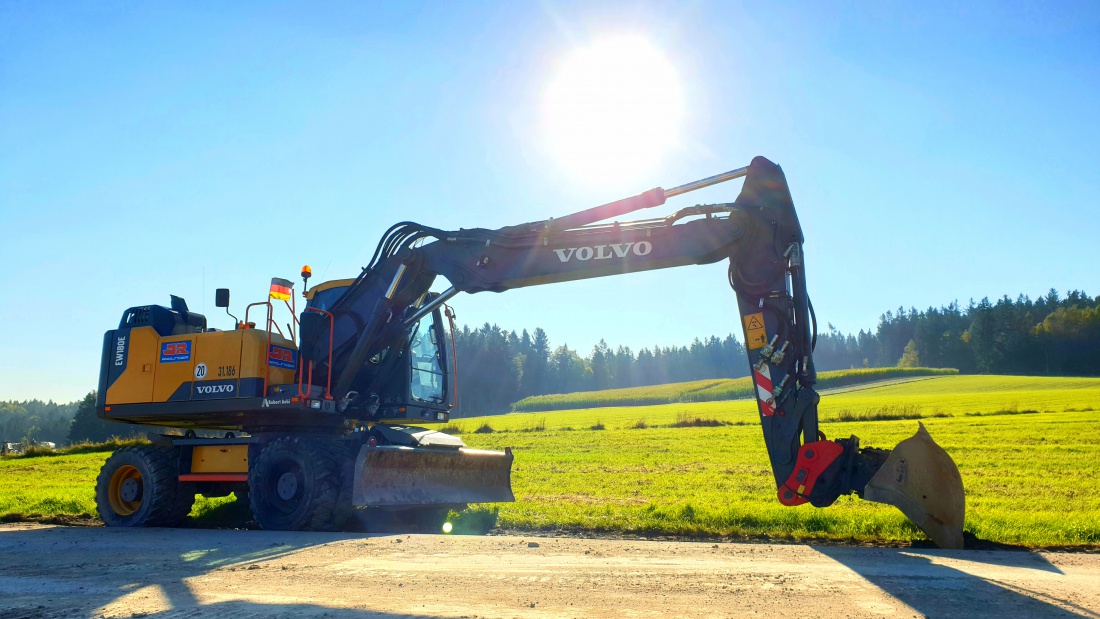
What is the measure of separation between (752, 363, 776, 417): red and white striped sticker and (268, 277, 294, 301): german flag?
6.50 metres

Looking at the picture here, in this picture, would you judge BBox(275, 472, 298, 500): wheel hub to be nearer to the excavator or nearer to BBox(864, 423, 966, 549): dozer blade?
the excavator

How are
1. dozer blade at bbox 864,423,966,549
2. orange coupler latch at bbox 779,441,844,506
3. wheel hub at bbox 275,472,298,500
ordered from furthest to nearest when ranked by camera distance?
1. wheel hub at bbox 275,472,298,500
2. orange coupler latch at bbox 779,441,844,506
3. dozer blade at bbox 864,423,966,549

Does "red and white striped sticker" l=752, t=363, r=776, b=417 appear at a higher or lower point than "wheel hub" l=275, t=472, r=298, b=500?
higher

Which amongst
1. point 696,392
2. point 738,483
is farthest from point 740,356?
point 738,483

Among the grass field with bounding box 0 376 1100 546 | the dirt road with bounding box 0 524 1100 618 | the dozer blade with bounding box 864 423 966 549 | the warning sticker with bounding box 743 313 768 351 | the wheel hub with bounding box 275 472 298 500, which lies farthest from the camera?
the wheel hub with bounding box 275 472 298 500

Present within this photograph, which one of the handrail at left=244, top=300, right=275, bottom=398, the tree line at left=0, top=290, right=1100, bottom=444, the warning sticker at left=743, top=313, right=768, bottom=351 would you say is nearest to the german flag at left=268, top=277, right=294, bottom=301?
the handrail at left=244, top=300, right=275, bottom=398

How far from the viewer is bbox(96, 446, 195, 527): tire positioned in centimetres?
1203

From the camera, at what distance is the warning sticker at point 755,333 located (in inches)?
331

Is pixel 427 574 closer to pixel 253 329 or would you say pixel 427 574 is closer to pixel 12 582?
pixel 12 582

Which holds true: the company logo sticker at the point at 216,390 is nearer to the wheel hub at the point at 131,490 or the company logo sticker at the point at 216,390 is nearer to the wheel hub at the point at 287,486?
the wheel hub at the point at 287,486

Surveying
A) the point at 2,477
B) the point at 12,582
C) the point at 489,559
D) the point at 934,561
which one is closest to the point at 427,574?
the point at 489,559

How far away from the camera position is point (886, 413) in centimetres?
3456

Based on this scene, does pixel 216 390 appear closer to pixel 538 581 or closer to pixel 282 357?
pixel 282 357

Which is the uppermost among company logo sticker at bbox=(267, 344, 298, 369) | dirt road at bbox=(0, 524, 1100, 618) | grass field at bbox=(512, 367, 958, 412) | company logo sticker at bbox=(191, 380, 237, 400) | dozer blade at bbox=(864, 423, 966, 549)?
grass field at bbox=(512, 367, 958, 412)
